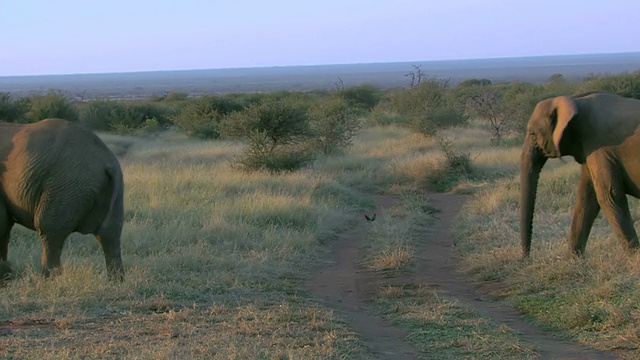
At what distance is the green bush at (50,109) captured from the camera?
25.5 metres

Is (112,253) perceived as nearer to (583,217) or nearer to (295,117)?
(583,217)

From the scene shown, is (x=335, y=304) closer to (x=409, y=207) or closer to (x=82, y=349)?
(x=82, y=349)

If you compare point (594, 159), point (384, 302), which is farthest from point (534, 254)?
point (384, 302)

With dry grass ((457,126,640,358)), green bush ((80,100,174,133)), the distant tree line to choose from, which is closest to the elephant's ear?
dry grass ((457,126,640,358))

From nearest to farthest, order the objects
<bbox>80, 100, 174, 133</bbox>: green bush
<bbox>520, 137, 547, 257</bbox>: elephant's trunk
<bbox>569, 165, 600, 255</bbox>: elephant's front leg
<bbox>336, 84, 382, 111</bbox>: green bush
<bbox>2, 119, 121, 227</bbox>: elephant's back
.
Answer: <bbox>2, 119, 121, 227</bbox>: elephant's back < <bbox>569, 165, 600, 255</bbox>: elephant's front leg < <bbox>520, 137, 547, 257</bbox>: elephant's trunk < <bbox>80, 100, 174, 133</bbox>: green bush < <bbox>336, 84, 382, 111</bbox>: green bush

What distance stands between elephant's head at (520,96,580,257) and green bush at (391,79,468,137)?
14.0 m

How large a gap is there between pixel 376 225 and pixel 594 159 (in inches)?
158

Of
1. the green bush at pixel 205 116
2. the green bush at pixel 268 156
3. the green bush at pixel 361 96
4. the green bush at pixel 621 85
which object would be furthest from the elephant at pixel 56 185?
→ the green bush at pixel 361 96

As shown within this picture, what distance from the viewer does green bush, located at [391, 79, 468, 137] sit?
22.3 meters

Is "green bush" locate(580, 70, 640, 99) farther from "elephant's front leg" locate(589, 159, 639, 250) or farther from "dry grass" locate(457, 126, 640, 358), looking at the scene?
"elephant's front leg" locate(589, 159, 639, 250)

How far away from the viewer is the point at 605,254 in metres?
7.66

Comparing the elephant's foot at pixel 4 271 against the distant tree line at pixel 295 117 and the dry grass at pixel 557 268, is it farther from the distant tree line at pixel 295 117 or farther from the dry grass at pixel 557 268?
the distant tree line at pixel 295 117

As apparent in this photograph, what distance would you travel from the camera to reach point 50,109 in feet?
85.7

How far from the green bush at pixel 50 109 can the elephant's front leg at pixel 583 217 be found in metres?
20.6
